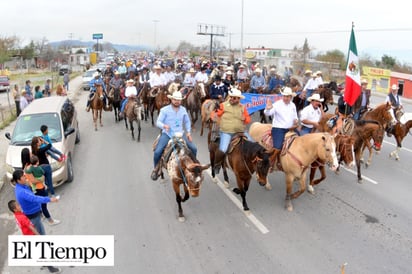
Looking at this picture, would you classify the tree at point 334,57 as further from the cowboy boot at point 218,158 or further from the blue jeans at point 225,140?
the blue jeans at point 225,140

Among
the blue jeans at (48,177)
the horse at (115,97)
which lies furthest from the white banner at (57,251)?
the horse at (115,97)

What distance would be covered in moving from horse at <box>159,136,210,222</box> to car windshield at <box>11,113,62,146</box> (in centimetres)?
370

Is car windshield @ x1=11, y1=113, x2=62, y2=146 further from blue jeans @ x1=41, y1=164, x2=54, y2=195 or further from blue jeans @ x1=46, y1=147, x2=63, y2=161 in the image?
blue jeans @ x1=41, y1=164, x2=54, y2=195

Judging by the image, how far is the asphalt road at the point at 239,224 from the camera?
216 inches

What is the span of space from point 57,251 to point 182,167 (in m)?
2.60

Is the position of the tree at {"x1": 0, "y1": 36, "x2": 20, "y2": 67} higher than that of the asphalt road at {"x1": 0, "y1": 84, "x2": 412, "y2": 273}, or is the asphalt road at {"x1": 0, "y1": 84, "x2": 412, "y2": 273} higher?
the tree at {"x1": 0, "y1": 36, "x2": 20, "y2": 67}

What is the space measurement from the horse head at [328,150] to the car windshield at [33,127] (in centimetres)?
662

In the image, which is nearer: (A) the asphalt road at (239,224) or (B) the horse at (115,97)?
(A) the asphalt road at (239,224)

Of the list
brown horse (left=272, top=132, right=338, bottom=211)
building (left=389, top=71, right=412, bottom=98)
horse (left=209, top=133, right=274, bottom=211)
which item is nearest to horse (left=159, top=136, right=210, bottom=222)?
horse (left=209, top=133, right=274, bottom=211)

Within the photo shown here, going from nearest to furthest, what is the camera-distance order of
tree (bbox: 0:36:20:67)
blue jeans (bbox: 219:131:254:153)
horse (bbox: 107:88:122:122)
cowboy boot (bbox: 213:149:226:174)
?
blue jeans (bbox: 219:131:254:153)
cowboy boot (bbox: 213:149:226:174)
horse (bbox: 107:88:122:122)
tree (bbox: 0:36:20:67)

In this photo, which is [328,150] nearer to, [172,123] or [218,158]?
[218,158]

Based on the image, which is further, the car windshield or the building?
the building

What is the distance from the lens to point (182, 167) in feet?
20.7

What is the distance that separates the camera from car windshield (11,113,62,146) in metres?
8.79
